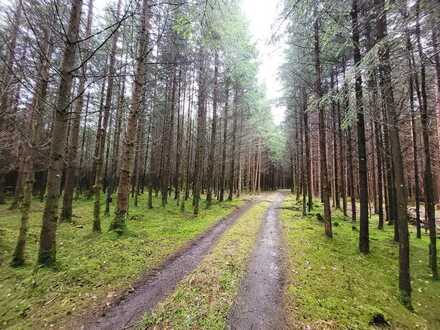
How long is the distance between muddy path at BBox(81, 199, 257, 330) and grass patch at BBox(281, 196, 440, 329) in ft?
8.28

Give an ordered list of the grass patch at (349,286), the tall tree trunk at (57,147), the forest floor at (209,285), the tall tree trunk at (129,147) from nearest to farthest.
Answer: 1. the forest floor at (209,285)
2. the grass patch at (349,286)
3. the tall tree trunk at (57,147)
4. the tall tree trunk at (129,147)

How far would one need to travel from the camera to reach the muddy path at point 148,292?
3418mm

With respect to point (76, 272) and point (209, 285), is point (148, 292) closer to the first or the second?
point (209, 285)

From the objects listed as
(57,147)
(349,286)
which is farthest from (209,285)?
(57,147)

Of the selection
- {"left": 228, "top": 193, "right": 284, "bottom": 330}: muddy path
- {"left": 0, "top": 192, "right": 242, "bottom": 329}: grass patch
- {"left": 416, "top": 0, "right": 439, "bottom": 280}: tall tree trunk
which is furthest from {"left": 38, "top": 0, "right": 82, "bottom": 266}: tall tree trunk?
{"left": 416, "top": 0, "right": 439, "bottom": 280}: tall tree trunk

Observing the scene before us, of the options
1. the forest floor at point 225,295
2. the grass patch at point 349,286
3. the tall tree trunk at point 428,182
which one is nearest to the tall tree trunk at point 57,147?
the forest floor at point 225,295

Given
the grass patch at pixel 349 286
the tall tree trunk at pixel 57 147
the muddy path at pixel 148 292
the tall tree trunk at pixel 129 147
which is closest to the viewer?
the muddy path at pixel 148 292

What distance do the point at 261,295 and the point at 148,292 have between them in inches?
93.6

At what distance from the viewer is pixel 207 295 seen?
14.1 feet

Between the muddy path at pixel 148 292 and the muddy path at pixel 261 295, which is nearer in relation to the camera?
the muddy path at pixel 148 292

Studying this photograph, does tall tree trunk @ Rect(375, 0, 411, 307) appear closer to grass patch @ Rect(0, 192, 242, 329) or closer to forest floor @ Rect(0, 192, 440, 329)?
forest floor @ Rect(0, 192, 440, 329)

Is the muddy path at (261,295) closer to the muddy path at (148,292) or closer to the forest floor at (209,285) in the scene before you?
the forest floor at (209,285)

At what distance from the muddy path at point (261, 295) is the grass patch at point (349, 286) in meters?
0.27

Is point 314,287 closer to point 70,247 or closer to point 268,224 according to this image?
point 268,224
